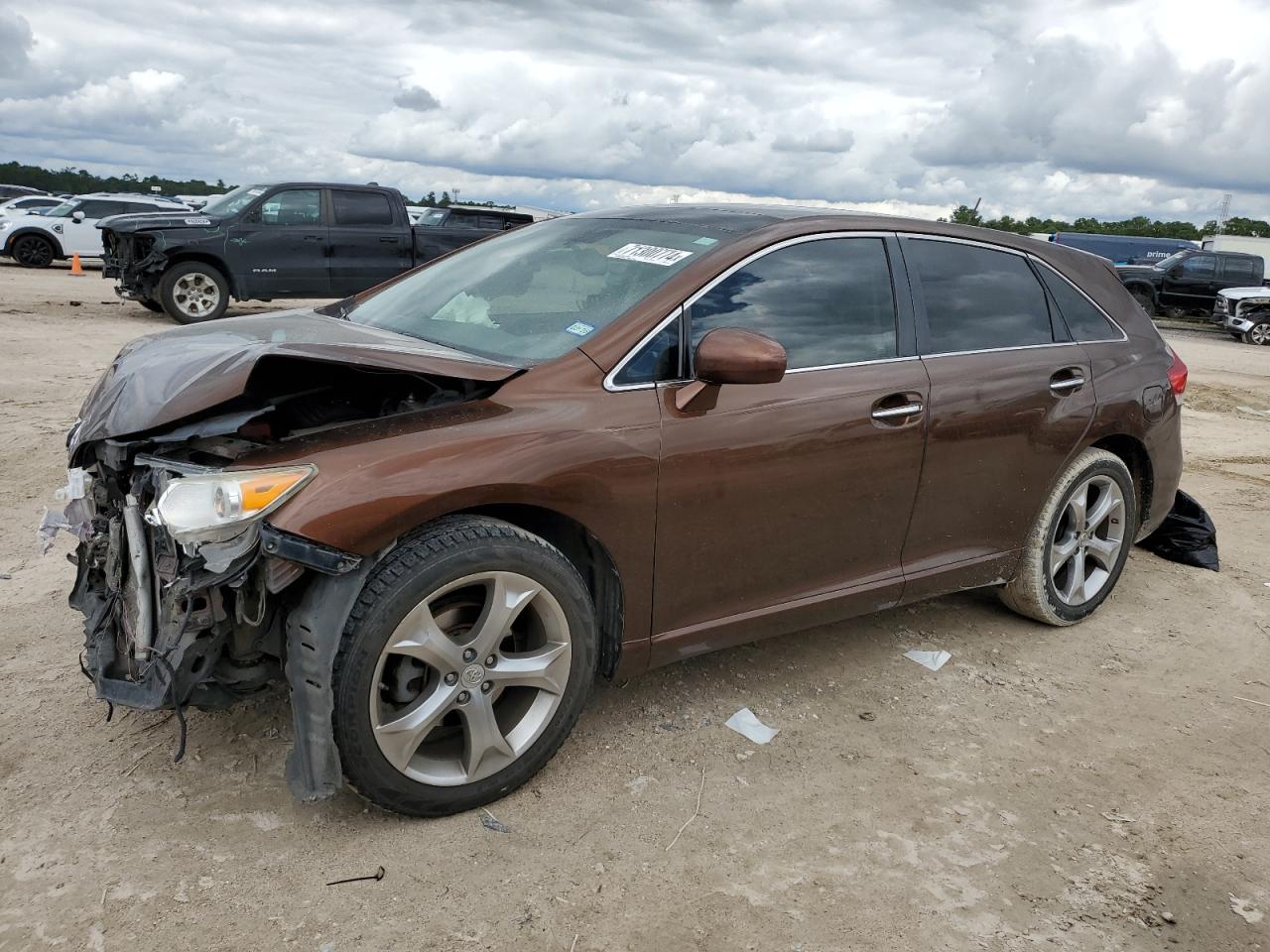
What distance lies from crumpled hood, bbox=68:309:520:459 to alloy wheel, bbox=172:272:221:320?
10196 millimetres

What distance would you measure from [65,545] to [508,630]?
2.89m

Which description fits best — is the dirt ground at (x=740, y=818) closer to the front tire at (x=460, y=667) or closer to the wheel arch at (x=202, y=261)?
the front tire at (x=460, y=667)

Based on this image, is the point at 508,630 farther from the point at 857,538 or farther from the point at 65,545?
the point at 65,545

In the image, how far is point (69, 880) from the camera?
2.48 metres

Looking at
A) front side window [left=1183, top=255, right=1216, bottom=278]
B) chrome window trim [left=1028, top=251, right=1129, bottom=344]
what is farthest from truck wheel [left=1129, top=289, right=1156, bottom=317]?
chrome window trim [left=1028, top=251, right=1129, bottom=344]

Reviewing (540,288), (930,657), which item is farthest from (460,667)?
(930,657)

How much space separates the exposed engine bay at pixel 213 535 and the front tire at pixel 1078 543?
8.49 feet

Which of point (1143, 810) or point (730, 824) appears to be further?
point (1143, 810)

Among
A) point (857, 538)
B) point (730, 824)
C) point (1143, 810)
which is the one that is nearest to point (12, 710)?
point (730, 824)

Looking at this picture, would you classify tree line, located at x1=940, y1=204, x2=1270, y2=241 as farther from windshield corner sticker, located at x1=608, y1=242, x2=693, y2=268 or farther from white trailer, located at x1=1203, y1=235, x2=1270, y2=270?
windshield corner sticker, located at x1=608, y1=242, x2=693, y2=268

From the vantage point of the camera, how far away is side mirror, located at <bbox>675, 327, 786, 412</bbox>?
113 inches

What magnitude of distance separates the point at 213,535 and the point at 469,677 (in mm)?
772

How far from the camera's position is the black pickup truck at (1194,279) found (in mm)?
23578

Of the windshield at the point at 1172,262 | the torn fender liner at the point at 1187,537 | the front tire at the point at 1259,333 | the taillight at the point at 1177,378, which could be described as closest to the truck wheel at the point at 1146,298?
the windshield at the point at 1172,262
